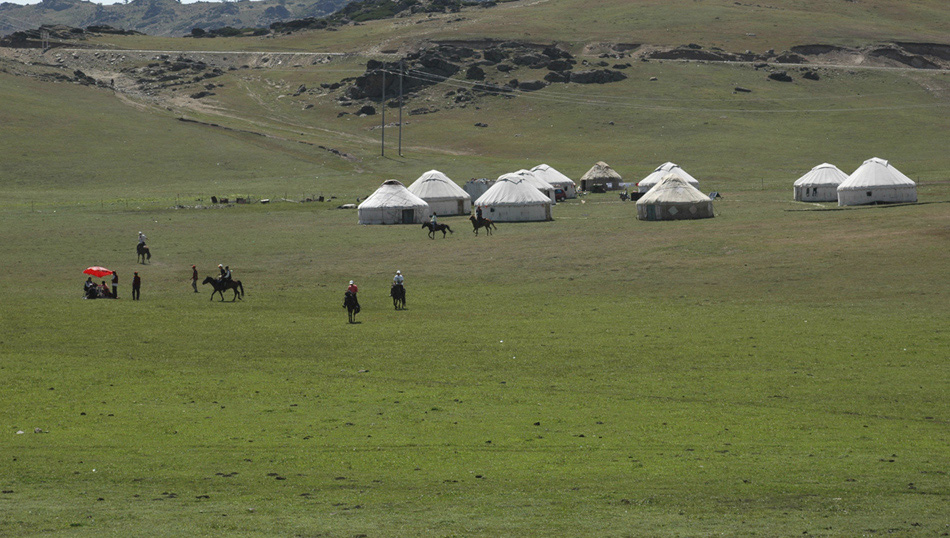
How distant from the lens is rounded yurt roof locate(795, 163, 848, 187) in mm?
83188

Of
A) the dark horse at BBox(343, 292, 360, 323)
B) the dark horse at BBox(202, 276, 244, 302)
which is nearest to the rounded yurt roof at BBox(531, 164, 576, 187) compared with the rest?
the dark horse at BBox(202, 276, 244, 302)

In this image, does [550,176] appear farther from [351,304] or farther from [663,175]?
[351,304]

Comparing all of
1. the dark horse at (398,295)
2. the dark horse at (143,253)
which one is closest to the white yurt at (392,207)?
the dark horse at (143,253)

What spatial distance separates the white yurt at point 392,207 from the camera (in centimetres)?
7450

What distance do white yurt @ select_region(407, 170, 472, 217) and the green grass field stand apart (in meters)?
3.47

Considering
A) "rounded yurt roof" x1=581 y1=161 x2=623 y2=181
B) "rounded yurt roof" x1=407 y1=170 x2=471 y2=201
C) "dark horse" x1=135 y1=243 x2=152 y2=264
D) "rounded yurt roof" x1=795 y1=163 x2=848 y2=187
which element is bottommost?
"dark horse" x1=135 y1=243 x2=152 y2=264

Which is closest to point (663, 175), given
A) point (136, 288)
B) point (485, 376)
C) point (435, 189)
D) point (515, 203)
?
point (515, 203)

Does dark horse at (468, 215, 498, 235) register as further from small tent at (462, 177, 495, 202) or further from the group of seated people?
the group of seated people

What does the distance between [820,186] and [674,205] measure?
18.2m

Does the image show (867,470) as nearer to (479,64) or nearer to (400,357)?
(400,357)

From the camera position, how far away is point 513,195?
76.6 metres

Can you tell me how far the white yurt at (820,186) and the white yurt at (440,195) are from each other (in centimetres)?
2624

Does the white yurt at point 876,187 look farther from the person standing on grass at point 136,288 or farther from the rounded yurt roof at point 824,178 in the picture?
the person standing on grass at point 136,288

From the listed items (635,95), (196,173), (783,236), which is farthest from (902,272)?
(635,95)
